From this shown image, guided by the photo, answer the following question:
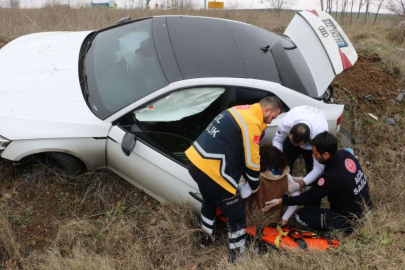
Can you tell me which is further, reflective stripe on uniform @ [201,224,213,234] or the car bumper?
reflective stripe on uniform @ [201,224,213,234]

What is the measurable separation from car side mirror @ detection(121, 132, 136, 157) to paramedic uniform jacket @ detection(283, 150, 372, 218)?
1.31 m

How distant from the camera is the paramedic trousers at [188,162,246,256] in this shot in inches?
99.5

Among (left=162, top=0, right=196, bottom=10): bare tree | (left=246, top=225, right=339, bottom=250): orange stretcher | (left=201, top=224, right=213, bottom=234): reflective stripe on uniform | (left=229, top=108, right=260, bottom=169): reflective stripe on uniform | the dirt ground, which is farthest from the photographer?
(left=162, top=0, right=196, bottom=10): bare tree

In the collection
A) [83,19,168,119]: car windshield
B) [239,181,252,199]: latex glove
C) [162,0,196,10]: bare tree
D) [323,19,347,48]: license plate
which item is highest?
[162,0,196,10]: bare tree

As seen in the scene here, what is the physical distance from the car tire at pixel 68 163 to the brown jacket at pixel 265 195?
58.8 inches

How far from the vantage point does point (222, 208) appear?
2.65 metres

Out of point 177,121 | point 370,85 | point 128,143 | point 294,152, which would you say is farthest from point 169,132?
point 370,85

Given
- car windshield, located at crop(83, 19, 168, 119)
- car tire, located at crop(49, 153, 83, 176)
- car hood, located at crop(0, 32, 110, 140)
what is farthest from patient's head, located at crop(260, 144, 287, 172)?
car tire, located at crop(49, 153, 83, 176)

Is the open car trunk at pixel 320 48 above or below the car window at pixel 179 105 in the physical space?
above

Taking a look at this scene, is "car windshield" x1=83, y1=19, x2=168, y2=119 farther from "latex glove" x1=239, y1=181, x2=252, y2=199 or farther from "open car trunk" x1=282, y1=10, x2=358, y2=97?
"open car trunk" x1=282, y1=10, x2=358, y2=97

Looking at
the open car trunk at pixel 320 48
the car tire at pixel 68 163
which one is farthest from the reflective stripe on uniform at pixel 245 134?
the car tire at pixel 68 163

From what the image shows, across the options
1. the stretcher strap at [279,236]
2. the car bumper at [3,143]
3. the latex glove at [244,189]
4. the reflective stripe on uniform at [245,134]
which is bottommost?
the stretcher strap at [279,236]

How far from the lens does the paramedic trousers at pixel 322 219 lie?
294cm

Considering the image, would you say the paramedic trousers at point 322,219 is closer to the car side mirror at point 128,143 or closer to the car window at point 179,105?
the car window at point 179,105
